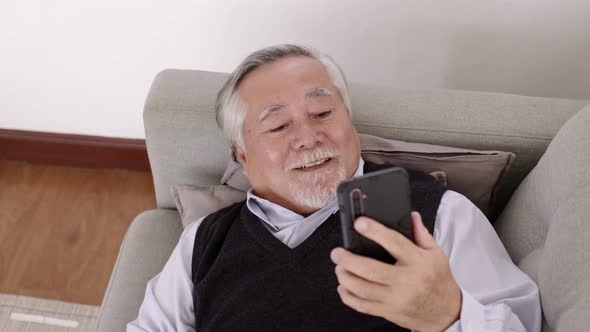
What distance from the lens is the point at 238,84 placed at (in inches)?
50.7

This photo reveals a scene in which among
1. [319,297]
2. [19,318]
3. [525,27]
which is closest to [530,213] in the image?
→ [319,297]

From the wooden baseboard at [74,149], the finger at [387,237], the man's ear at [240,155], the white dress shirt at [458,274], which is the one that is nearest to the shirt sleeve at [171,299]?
the white dress shirt at [458,274]

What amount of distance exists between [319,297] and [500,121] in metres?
0.61

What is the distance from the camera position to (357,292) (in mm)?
795

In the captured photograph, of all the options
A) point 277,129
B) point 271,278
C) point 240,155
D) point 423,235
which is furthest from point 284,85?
point 423,235

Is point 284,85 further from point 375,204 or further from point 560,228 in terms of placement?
point 560,228

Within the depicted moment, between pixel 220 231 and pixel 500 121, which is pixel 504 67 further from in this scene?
pixel 220 231

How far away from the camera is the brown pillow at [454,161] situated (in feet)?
4.08

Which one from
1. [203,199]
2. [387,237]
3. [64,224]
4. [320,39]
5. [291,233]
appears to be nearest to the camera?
[387,237]

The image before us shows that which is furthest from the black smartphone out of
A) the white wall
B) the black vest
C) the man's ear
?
the white wall

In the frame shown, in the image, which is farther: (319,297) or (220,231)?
(220,231)

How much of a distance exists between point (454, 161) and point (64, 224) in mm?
1526

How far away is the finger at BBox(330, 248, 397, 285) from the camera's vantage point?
30.4 inches

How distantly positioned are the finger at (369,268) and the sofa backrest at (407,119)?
0.61 m
